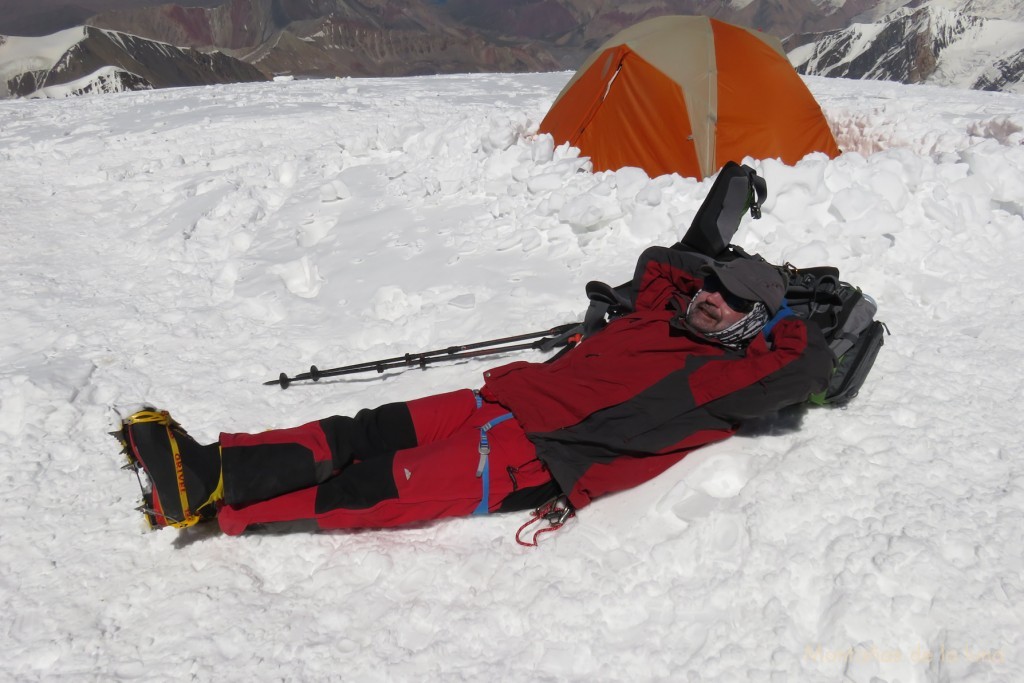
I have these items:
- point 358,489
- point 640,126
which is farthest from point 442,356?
point 640,126

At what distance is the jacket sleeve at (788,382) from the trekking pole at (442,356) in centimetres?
133

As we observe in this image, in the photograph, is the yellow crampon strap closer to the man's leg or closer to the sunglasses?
the man's leg

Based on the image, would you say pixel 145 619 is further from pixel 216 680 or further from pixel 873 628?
pixel 873 628

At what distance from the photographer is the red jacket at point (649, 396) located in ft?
8.99

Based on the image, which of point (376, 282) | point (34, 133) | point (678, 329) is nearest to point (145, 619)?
point (678, 329)

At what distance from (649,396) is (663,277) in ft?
2.89

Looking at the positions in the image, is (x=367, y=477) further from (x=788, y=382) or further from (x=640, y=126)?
(x=640, y=126)

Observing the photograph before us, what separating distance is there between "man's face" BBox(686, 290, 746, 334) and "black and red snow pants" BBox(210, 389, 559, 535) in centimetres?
94

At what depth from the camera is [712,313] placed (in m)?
2.98

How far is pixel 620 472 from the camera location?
111 inches

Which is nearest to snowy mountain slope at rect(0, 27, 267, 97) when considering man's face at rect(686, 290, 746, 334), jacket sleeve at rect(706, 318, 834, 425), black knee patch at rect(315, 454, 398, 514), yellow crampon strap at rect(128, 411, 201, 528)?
yellow crampon strap at rect(128, 411, 201, 528)

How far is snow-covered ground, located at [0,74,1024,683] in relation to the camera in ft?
7.32

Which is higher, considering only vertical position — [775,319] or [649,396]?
[775,319]

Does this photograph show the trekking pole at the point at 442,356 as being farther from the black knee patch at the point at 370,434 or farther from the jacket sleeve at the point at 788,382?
the jacket sleeve at the point at 788,382
